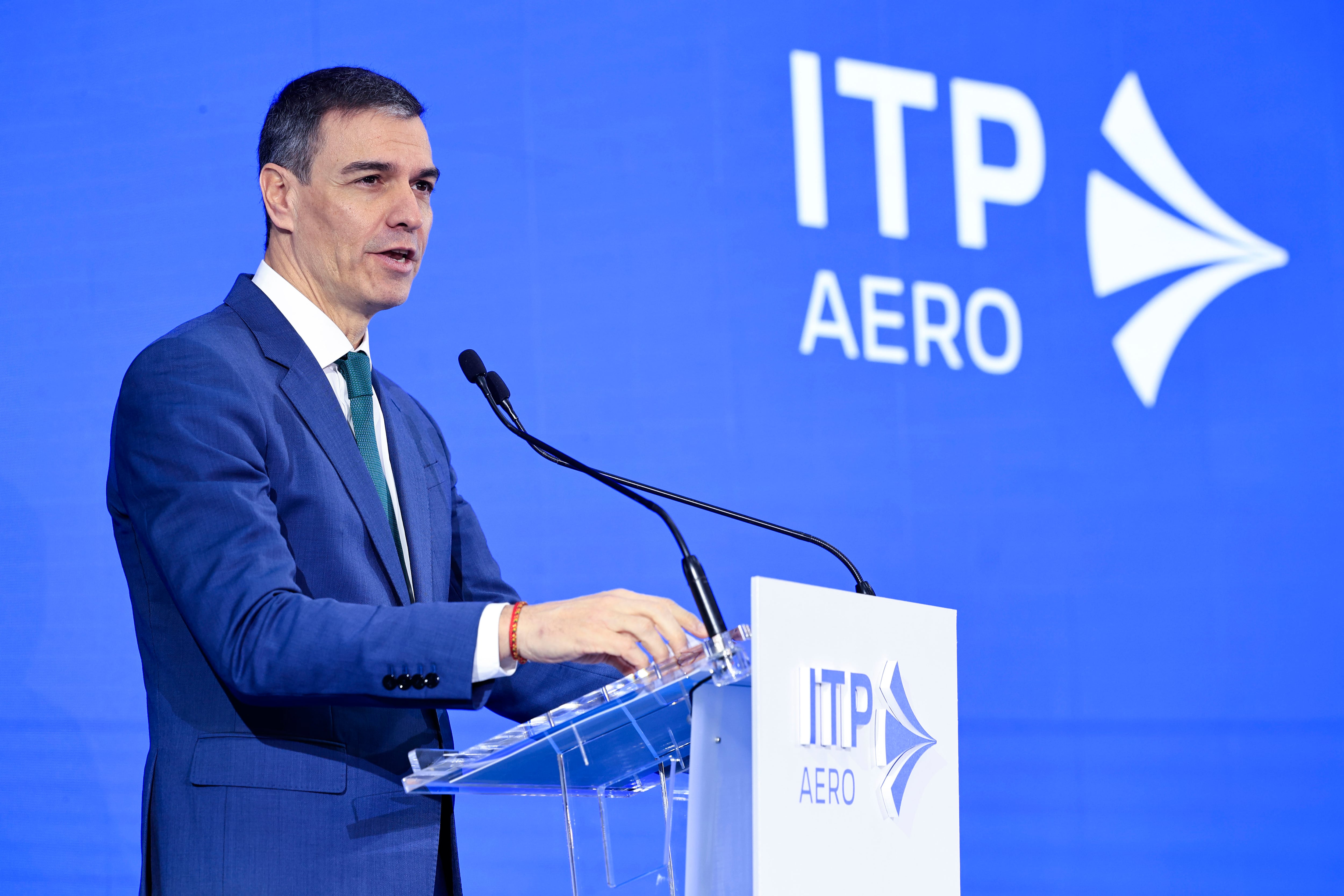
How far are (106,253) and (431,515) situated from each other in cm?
142

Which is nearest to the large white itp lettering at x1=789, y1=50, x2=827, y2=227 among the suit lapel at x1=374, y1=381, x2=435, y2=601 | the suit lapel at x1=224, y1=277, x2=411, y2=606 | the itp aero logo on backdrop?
the itp aero logo on backdrop

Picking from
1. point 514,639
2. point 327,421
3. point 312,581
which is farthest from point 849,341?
point 514,639

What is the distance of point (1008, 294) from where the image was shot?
3490 millimetres

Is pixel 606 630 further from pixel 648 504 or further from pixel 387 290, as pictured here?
pixel 387 290

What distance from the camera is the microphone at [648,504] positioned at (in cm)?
119

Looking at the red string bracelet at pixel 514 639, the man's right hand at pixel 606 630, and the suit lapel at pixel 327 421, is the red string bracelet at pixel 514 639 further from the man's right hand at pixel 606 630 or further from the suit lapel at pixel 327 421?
the suit lapel at pixel 327 421

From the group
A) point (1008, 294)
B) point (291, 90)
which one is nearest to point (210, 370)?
point (291, 90)

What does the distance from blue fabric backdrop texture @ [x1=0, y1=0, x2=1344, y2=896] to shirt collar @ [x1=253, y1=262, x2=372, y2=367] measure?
1161 millimetres

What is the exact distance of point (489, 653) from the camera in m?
1.32

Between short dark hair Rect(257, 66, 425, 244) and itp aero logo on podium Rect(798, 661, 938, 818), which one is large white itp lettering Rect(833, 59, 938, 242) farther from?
itp aero logo on podium Rect(798, 661, 938, 818)

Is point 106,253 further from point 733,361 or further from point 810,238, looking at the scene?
point 810,238

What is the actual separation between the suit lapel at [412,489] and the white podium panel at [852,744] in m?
0.63

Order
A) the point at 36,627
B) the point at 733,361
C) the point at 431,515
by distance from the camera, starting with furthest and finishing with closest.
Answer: the point at 733,361, the point at 36,627, the point at 431,515

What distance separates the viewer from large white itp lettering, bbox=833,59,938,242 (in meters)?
3.42
